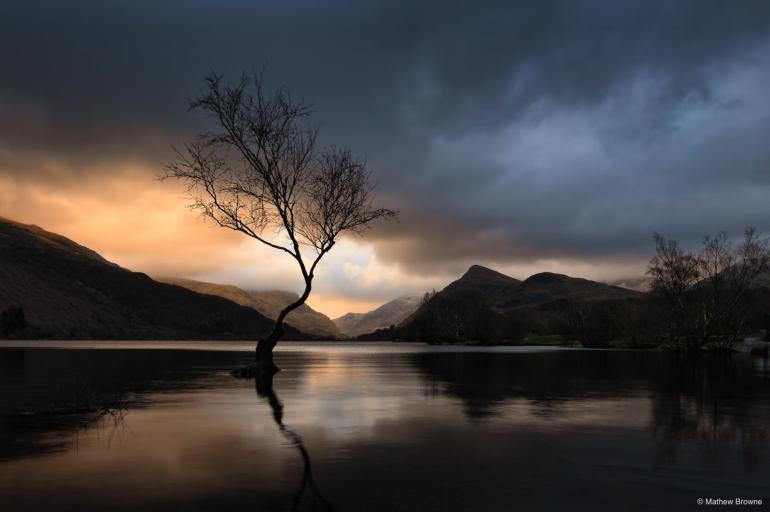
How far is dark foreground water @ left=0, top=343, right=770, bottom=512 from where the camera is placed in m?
8.85

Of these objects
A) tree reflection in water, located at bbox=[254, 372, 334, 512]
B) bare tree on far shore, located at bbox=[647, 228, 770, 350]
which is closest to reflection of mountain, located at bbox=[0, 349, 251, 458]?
tree reflection in water, located at bbox=[254, 372, 334, 512]

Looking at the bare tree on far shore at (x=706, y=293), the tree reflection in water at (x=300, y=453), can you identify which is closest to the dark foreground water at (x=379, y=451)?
the tree reflection in water at (x=300, y=453)

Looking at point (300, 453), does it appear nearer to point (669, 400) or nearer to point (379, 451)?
point (379, 451)

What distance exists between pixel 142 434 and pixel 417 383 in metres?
18.6

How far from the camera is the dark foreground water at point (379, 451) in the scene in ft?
29.0

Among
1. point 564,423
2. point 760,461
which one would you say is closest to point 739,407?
point 564,423

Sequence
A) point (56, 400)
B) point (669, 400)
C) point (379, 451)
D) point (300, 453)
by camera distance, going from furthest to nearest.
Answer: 1. point (669, 400)
2. point (56, 400)
3. point (379, 451)
4. point (300, 453)

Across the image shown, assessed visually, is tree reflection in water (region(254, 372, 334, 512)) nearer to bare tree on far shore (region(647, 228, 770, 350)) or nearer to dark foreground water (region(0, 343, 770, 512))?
dark foreground water (region(0, 343, 770, 512))

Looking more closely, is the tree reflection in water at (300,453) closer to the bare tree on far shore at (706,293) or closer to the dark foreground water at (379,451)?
the dark foreground water at (379,451)

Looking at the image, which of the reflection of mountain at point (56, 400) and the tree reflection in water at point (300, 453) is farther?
the reflection of mountain at point (56, 400)

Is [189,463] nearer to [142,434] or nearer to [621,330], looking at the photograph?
[142,434]

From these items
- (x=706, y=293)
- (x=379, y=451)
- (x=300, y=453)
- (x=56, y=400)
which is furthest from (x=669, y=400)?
(x=706, y=293)

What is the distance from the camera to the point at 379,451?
1238 cm

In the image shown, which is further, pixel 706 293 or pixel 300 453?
pixel 706 293
